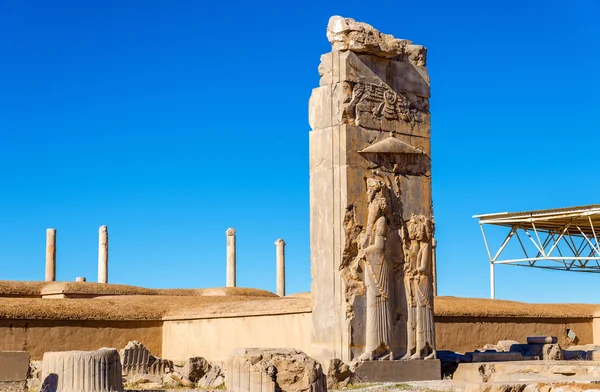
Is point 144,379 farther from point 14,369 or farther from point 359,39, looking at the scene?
point 359,39

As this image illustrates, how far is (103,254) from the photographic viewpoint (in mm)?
33281

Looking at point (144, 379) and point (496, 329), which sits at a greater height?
point (496, 329)

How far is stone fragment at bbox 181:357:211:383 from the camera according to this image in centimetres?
1371

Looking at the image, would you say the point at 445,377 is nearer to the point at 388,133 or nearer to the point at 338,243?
the point at 338,243

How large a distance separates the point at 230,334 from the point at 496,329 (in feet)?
22.8

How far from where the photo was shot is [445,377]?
14.7 metres

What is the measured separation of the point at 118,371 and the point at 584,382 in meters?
5.55

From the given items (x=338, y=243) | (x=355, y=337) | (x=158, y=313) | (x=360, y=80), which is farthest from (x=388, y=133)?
(x=158, y=313)

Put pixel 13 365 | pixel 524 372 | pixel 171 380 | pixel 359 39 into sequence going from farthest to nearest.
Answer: pixel 359 39
pixel 171 380
pixel 524 372
pixel 13 365

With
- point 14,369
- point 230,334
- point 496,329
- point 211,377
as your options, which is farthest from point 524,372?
point 496,329

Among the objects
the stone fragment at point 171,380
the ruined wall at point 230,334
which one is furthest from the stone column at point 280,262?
the stone fragment at point 171,380

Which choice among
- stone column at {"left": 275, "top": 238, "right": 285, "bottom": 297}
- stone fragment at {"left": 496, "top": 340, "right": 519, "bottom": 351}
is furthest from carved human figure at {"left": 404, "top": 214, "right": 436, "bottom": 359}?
stone column at {"left": 275, "top": 238, "right": 285, "bottom": 297}

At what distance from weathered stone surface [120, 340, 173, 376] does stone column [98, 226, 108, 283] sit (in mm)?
18109

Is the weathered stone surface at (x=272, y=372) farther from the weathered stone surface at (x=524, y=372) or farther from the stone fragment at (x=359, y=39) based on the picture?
the stone fragment at (x=359, y=39)
